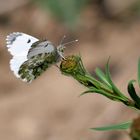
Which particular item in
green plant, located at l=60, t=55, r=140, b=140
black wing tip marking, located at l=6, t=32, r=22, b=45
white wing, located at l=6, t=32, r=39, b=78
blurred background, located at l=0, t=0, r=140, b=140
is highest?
black wing tip marking, located at l=6, t=32, r=22, b=45

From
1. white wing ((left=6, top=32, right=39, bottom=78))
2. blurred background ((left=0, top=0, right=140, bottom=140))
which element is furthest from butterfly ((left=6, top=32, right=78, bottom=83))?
blurred background ((left=0, top=0, right=140, bottom=140))

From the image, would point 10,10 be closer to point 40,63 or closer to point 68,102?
point 68,102

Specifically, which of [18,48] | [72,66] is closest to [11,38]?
[18,48]

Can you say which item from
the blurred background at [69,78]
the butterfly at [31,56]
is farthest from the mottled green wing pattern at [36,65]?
the blurred background at [69,78]

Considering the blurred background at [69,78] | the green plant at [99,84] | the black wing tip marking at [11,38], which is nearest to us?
the green plant at [99,84]

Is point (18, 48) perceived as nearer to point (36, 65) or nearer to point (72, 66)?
point (36, 65)

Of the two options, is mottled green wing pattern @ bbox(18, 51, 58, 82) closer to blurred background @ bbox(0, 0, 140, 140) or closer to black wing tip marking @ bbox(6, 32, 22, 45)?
black wing tip marking @ bbox(6, 32, 22, 45)

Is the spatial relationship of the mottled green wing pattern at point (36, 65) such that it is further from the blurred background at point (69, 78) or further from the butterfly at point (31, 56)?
the blurred background at point (69, 78)
